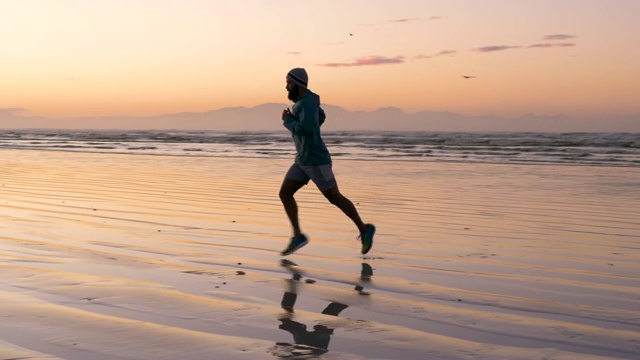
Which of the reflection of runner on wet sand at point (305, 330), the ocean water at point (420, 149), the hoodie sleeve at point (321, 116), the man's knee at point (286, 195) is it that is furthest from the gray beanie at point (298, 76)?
the ocean water at point (420, 149)

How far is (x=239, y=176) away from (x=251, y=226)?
7.91m

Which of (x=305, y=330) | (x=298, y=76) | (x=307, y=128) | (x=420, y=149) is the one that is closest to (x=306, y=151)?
Answer: (x=307, y=128)

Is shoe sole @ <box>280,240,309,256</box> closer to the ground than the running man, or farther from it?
closer to the ground

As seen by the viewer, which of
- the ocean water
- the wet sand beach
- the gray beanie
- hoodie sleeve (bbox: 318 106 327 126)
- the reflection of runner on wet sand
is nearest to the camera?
the reflection of runner on wet sand

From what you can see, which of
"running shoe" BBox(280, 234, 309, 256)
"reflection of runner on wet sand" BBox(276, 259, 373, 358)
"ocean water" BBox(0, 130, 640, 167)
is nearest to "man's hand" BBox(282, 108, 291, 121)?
"running shoe" BBox(280, 234, 309, 256)

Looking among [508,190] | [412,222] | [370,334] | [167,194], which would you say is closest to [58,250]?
[370,334]

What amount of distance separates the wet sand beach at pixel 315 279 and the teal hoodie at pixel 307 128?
824mm

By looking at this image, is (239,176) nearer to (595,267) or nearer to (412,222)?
(412,222)

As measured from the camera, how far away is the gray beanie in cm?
673

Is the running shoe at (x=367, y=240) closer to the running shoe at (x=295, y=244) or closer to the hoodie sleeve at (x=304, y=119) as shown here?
the running shoe at (x=295, y=244)

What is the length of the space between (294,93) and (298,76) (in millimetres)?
160

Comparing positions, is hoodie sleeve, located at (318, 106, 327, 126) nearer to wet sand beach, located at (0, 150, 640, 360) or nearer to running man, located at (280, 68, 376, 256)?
running man, located at (280, 68, 376, 256)

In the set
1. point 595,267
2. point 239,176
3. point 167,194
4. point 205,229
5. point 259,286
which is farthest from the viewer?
point 239,176

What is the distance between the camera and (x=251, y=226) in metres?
8.45
